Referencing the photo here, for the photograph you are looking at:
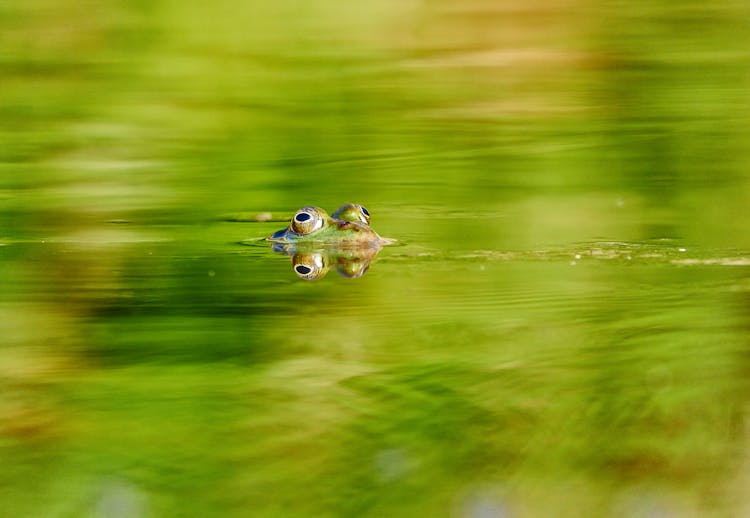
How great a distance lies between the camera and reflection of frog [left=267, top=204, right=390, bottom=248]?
4.34 meters

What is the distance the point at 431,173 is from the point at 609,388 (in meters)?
3.15

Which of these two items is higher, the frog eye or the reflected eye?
the frog eye

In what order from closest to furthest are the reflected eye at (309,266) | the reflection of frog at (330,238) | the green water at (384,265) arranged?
the green water at (384,265) → the reflected eye at (309,266) → the reflection of frog at (330,238)

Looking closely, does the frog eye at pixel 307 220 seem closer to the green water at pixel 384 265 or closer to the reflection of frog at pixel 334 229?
the reflection of frog at pixel 334 229

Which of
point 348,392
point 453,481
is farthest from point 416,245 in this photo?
point 453,481

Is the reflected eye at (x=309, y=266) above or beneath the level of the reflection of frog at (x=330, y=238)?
beneath

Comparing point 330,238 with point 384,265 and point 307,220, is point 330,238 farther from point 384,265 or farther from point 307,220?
point 384,265

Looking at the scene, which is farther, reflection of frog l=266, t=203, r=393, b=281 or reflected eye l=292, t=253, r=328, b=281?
reflection of frog l=266, t=203, r=393, b=281

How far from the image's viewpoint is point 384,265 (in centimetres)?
404

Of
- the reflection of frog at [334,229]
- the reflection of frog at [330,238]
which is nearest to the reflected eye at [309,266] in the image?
the reflection of frog at [330,238]

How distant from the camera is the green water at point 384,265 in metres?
2.35

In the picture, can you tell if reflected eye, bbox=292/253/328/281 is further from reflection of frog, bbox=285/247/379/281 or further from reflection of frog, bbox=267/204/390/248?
reflection of frog, bbox=267/204/390/248

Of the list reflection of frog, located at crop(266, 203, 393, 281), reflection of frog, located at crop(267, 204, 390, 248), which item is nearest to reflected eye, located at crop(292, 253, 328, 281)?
reflection of frog, located at crop(266, 203, 393, 281)

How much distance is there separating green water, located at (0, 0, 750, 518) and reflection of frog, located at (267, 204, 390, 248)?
0.31 ft
